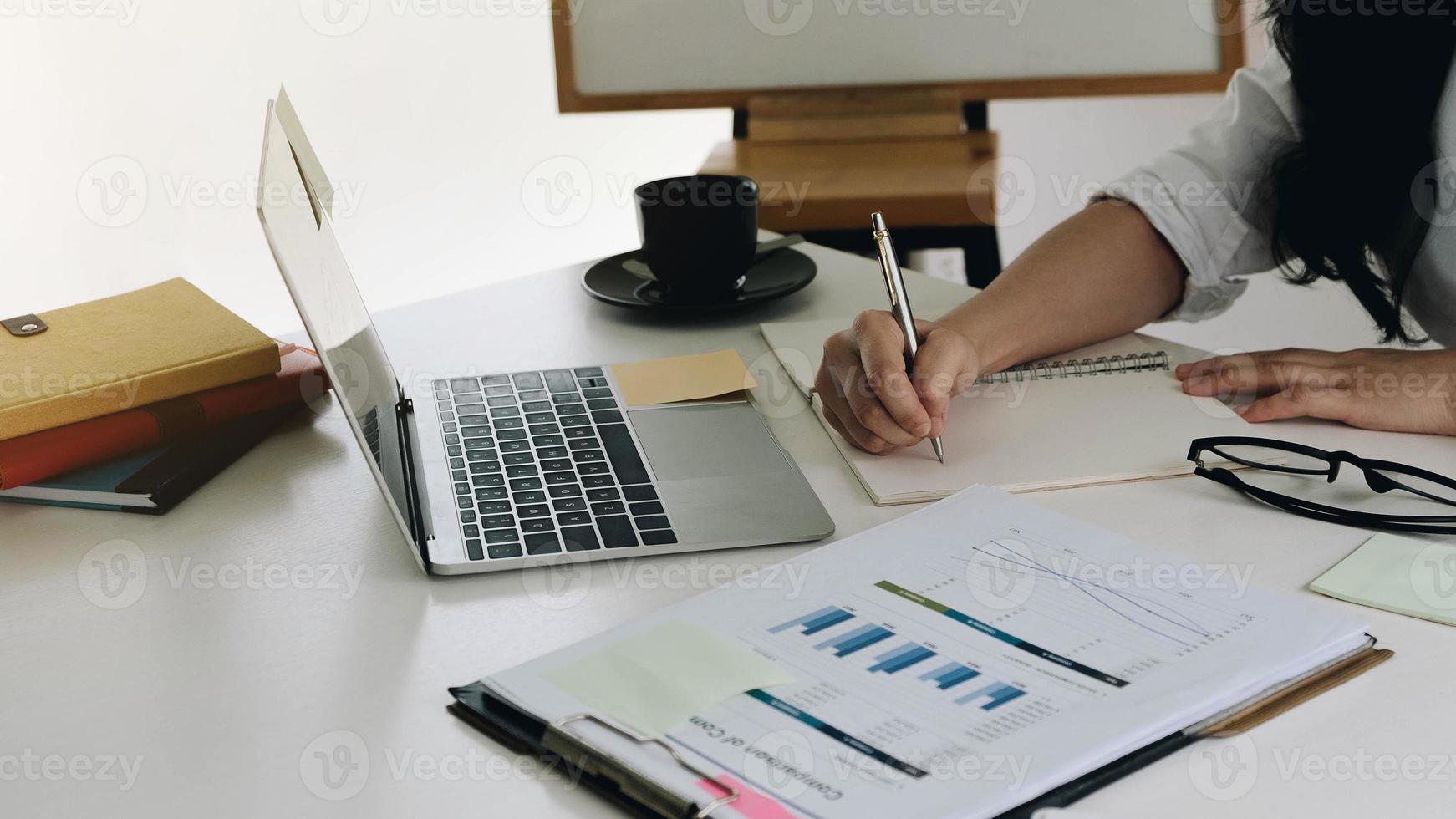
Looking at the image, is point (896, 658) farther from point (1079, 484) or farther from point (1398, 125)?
point (1398, 125)

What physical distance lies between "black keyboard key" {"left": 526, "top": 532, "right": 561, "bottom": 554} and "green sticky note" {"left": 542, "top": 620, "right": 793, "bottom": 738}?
0.13 metres

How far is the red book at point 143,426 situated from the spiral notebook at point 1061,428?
1.30 feet

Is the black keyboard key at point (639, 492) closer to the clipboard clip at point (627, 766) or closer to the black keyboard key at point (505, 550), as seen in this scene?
the black keyboard key at point (505, 550)

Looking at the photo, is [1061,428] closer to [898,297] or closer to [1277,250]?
[898,297]

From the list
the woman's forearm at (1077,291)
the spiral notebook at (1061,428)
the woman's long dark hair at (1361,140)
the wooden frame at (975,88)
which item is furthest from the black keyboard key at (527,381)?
the wooden frame at (975,88)

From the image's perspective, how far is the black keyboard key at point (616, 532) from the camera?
0.73 metres

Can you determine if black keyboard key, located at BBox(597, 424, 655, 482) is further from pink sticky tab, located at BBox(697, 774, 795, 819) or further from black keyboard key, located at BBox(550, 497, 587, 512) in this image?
pink sticky tab, located at BBox(697, 774, 795, 819)

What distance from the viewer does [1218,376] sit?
0.91m

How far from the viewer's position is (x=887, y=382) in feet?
2.71

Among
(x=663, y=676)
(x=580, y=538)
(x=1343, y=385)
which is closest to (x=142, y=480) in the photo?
(x=580, y=538)

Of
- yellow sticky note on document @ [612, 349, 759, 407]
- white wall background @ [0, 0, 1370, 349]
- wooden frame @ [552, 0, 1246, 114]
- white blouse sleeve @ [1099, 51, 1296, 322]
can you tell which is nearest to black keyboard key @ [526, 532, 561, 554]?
yellow sticky note on document @ [612, 349, 759, 407]

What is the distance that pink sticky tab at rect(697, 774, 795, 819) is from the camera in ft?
1.55

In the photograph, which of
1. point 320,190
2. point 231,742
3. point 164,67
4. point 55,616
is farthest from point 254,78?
point 231,742

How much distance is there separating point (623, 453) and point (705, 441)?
0.20 ft
